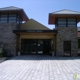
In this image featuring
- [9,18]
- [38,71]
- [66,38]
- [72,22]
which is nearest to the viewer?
[38,71]

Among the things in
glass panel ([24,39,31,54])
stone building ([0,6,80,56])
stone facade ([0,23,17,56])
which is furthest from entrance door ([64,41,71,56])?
stone facade ([0,23,17,56])

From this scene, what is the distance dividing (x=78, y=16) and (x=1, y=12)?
10438mm

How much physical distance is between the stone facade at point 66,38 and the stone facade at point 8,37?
597cm

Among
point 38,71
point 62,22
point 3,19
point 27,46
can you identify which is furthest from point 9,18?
point 38,71

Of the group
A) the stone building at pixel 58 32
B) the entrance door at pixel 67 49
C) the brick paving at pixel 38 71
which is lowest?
the brick paving at pixel 38 71

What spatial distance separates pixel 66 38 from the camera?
1820 centimetres

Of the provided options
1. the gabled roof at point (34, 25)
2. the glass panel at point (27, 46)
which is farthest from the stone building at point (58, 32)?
the gabled roof at point (34, 25)

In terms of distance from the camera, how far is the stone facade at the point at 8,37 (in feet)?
60.0

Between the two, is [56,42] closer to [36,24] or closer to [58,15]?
[58,15]

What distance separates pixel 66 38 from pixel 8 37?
7.90 meters

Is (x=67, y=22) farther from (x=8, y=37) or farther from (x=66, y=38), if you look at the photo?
(x=8, y=37)

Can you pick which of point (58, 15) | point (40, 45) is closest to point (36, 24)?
point (40, 45)

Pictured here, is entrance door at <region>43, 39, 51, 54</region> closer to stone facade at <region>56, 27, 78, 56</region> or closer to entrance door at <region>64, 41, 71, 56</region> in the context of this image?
stone facade at <region>56, 27, 78, 56</region>

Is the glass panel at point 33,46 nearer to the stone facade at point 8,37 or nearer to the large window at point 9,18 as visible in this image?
the stone facade at point 8,37
